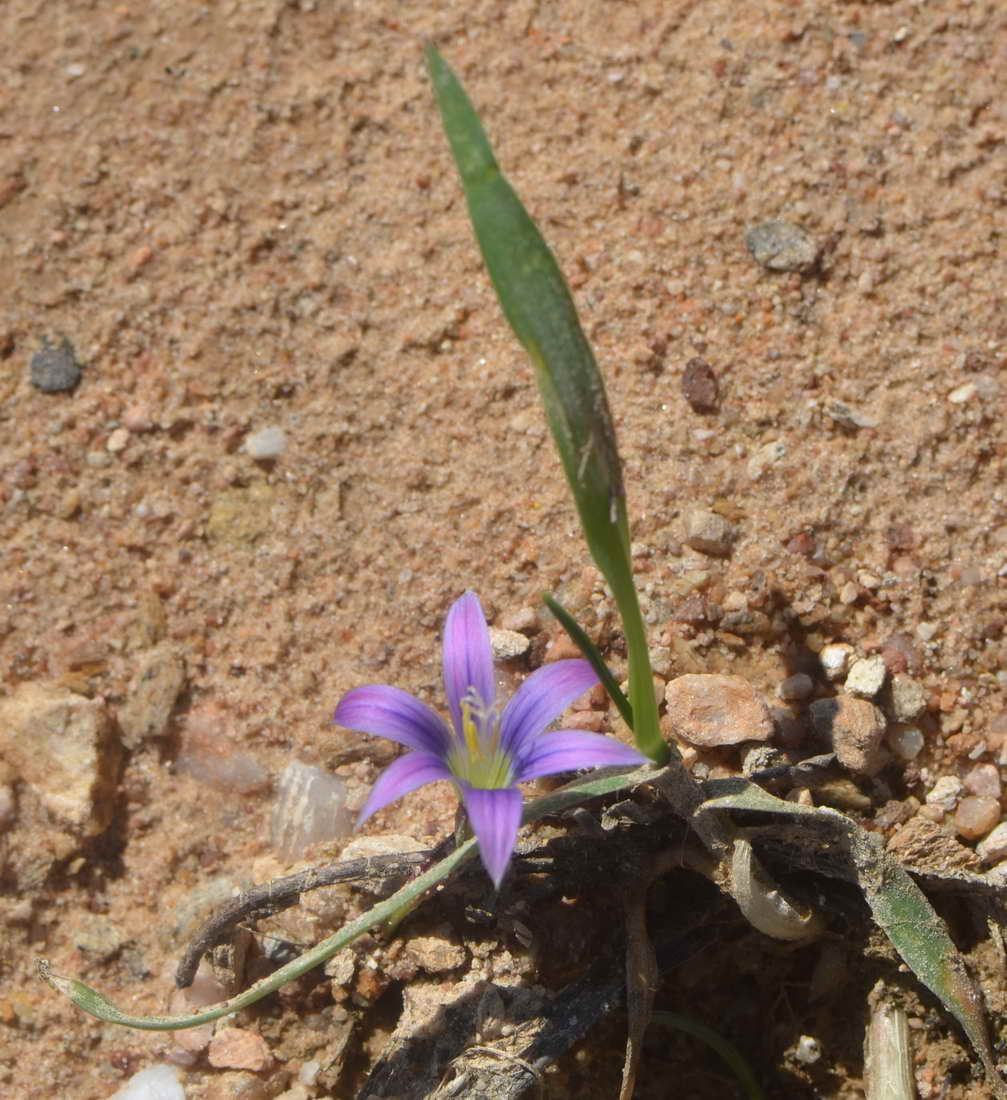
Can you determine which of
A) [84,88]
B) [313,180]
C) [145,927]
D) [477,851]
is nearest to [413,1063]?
[477,851]

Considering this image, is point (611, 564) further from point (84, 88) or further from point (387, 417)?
point (84, 88)

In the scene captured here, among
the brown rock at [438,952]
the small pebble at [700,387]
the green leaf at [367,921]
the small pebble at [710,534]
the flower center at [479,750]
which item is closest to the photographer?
the green leaf at [367,921]

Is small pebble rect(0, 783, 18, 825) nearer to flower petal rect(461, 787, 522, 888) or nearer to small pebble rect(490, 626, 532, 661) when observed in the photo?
small pebble rect(490, 626, 532, 661)

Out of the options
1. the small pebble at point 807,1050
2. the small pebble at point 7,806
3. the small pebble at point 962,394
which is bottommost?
the small pebble at point 807,1050

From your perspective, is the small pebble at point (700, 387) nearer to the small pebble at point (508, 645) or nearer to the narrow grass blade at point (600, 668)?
the small pebble at point (508, 645)

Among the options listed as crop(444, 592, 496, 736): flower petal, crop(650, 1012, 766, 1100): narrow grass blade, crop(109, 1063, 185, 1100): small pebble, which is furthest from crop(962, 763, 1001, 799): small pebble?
crop(109, 1063, 185, 1100): small pebble

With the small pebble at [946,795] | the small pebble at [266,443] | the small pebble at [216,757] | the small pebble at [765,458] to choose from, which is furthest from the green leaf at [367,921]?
the small pebble at [266,443]
